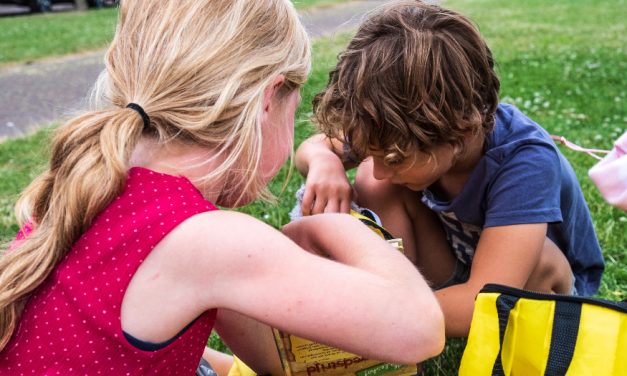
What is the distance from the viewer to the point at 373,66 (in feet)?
5.91

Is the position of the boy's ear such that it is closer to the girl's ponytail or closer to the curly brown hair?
the girl's ponytail

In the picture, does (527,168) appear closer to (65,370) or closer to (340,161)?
(340,161)

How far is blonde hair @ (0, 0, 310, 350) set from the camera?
1.26 metres

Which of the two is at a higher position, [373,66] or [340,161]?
[373,66]

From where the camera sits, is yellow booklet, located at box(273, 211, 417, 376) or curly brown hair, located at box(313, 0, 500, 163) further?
curly brown hair, located at box(313, 0, 500, 163)

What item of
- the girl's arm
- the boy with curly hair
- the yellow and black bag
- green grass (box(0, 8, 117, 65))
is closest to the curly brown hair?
the boy with curly hair

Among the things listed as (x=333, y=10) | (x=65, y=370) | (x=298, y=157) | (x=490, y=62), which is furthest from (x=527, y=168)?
(x=333, y=10)

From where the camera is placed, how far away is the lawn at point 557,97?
281 cm

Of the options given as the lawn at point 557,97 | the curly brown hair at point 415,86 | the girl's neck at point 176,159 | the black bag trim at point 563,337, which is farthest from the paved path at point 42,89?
the black bag trim at point 563,337

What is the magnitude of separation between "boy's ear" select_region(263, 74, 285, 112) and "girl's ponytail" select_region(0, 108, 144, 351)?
0.84 ft

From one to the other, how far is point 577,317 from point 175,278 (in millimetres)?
767

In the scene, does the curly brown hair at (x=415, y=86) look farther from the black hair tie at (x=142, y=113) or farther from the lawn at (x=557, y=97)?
the black hair tie at (x=142, y=113)

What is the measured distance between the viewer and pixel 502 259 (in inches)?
70.3

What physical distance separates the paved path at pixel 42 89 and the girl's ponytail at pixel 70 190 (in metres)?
3.74
